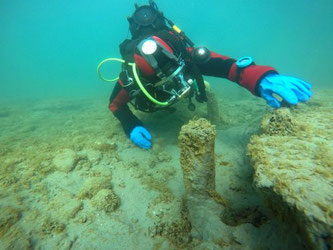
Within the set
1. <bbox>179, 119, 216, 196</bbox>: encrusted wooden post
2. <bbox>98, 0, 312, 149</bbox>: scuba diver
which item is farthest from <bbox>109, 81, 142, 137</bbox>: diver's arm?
<bbox>179, 119, 216, 196</bbox>: encrusted wooden post

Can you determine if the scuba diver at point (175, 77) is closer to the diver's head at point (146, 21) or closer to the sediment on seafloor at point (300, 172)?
the diver's head at point (146, 21)

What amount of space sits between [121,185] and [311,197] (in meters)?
2.34

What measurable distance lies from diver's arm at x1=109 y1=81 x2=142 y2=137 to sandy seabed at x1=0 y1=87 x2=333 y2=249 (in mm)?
430

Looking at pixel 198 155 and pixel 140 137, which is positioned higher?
pixel 198 155

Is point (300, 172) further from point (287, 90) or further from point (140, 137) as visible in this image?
point (140, 137)

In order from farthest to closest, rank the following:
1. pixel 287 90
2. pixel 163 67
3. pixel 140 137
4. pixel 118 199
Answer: pixel 140 137, pixel 163 67, pixel 287 90, pixel 118 199

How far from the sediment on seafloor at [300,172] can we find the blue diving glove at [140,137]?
2241 millimetres

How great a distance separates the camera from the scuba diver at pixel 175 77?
2912 millimetres

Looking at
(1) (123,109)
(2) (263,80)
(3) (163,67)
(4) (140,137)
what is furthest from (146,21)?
(2) (263,80)

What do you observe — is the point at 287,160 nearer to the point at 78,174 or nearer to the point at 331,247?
the point at 331,247

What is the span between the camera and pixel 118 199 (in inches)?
99.1

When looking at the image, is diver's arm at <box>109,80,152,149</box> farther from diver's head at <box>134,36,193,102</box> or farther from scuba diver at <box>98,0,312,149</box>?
diver's head at <box>134,36,193,102</box>

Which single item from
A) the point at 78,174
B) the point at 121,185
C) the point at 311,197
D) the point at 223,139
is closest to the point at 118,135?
the point at 78,174

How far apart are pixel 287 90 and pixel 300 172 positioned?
184cm
